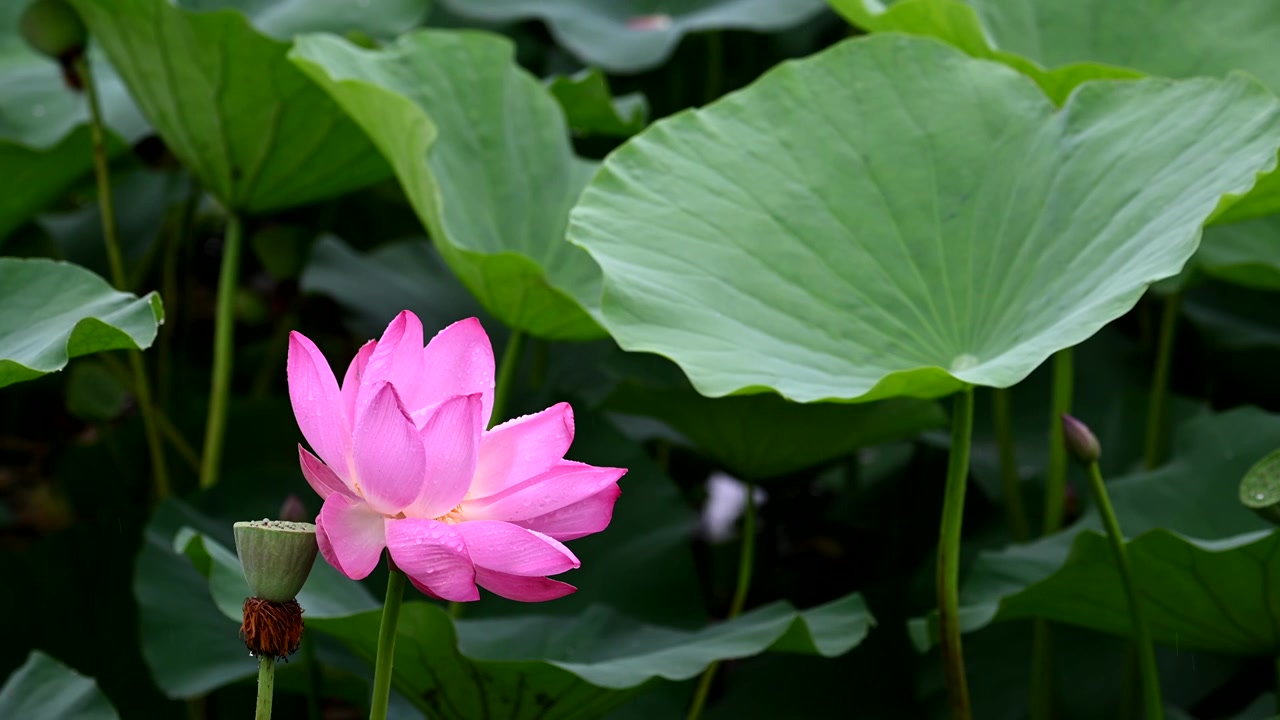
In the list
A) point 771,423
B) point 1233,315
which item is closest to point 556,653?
point 771,423

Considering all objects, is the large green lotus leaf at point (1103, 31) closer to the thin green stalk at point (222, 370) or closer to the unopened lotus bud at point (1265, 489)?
the unopened lotus bud at point (1265, 489)

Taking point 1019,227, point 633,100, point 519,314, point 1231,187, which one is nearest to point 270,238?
point 633,100

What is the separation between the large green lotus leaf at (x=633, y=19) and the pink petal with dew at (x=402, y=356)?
1.18m

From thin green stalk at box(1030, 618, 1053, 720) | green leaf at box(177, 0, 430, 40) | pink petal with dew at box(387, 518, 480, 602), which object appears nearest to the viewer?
pink petal with dew at box(387, 518, 480, 602)

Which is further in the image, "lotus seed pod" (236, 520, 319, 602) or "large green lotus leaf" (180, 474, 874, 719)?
"large green lotus leaf" (180, 474, 874, 719)

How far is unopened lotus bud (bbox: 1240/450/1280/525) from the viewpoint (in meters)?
0.82

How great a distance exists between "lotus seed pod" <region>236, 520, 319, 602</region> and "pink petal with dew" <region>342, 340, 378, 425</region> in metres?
0.05

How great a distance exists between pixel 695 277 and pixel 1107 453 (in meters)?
0.82

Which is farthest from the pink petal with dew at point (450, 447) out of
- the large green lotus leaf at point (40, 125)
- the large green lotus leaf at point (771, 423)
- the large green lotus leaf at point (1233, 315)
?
the large green lotus leaf at point (1233, 315)

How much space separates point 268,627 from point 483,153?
83 cm

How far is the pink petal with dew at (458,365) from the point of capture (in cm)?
58

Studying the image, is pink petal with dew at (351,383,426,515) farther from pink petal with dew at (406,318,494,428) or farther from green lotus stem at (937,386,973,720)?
green lotus stem at (937,386,973,720)

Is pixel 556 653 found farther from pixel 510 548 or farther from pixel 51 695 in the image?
pixel 510 548

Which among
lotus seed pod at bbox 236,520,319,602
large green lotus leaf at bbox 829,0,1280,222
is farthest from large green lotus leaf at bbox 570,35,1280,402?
lotus seed pod at bbox 236,520,319,602
